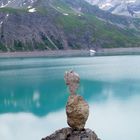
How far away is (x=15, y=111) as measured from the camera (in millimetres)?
43781

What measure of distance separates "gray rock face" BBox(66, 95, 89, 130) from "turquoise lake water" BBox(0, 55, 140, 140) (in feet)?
58.0

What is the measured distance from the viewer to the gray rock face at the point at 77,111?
1278 centimetres

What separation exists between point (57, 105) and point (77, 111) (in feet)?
110

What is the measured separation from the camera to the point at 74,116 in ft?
42.5

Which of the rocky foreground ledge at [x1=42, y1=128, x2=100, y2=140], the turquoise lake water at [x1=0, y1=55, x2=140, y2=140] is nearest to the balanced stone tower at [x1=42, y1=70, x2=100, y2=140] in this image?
the rocky foreground ledge at [x1=42, y1=128, x2=100, y2=140]

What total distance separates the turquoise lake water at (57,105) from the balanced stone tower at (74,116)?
17696 mm

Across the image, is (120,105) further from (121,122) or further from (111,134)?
(111,134)

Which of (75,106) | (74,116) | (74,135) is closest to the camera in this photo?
(74,135)

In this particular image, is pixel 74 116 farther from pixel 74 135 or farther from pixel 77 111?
pixel 74 135

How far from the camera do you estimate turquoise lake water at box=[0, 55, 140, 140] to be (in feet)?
110

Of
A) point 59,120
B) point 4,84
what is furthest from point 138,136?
point 4,84

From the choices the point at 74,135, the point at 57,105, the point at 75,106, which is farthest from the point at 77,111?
the point at 57,105

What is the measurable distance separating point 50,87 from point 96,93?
29.4 ft

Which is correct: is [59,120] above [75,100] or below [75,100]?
below
